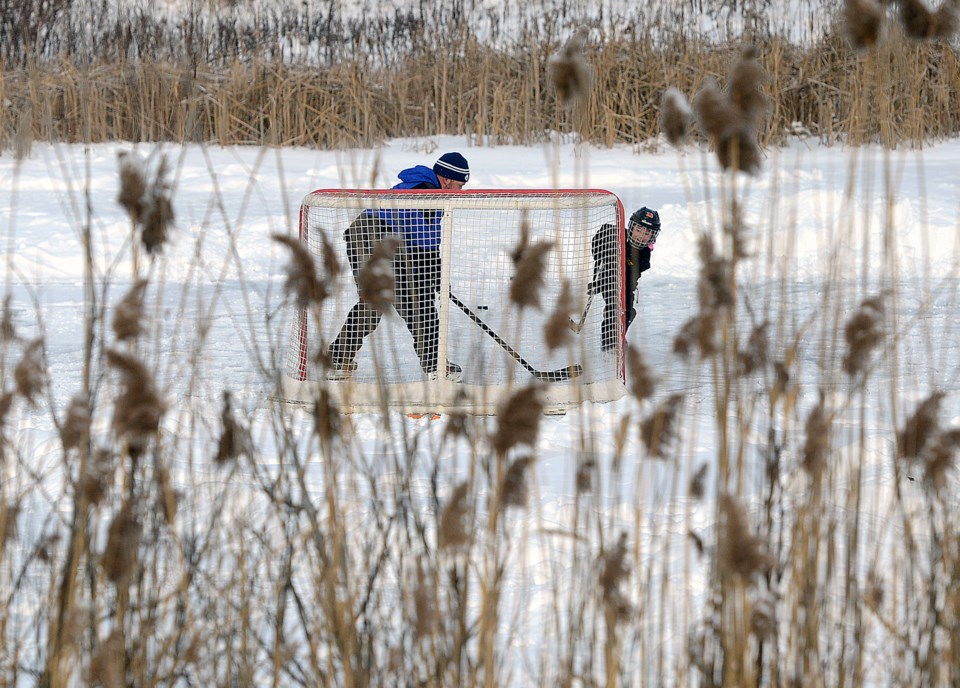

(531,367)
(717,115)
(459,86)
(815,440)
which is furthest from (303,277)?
(459,86)

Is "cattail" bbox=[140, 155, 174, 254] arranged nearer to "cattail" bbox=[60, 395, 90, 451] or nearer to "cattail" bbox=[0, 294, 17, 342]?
"cattail" bbox=[60, 395, 90, 451]

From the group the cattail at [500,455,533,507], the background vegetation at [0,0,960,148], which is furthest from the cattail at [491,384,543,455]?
the background vegetation at [0,0,960,148]

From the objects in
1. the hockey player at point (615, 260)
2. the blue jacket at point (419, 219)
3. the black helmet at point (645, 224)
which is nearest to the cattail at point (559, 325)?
the hockey player at point (615, 260)

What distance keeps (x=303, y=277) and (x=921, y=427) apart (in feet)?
2.78

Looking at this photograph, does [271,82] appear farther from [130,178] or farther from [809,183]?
[130,178]

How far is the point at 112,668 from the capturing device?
4.53 feet

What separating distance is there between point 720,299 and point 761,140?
11.0 m

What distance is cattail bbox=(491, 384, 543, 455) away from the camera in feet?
4.50

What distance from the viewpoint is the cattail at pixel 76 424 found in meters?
1.61

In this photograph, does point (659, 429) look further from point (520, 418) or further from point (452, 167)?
point (452, 167)

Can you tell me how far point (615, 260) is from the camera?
5.76m

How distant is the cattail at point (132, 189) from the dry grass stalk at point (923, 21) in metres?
1.09

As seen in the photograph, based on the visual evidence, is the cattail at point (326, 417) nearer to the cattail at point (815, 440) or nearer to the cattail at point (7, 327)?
the cattail at point (7, 327)

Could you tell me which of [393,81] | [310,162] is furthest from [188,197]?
[393,81]
